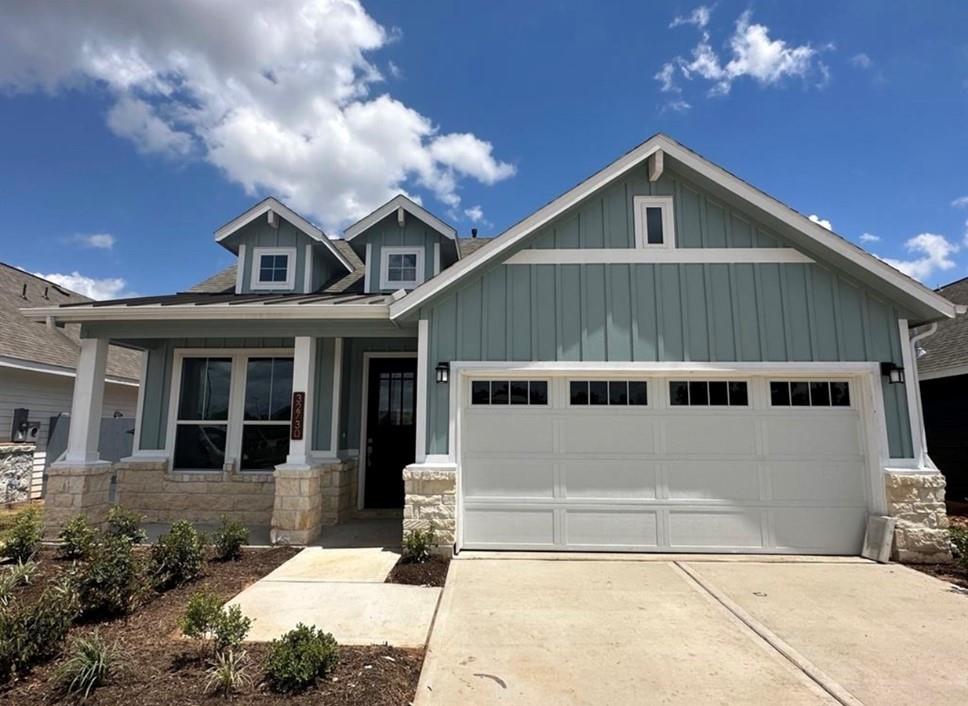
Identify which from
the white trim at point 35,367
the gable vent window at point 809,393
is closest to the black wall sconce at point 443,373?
the gable vent window at point 809,393

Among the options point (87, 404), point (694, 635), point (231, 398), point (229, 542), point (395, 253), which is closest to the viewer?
point (694, 635)

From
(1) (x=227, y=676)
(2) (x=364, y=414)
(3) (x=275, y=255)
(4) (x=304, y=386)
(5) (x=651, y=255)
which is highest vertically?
(3) (x=275, y=255)

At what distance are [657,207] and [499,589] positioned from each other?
5.20m

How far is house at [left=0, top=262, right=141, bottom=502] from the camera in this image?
1085 cm

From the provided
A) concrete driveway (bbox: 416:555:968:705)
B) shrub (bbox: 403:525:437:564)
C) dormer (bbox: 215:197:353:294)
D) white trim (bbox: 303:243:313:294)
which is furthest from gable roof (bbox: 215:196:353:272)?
concrete driveway (bbox: 416:555:968:705)

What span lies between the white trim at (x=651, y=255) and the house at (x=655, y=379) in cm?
3

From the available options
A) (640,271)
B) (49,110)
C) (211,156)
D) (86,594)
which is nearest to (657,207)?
(640,271)

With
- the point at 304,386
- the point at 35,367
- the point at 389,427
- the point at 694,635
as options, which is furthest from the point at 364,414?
the point at 35,367

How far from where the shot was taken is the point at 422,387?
21.2 ft

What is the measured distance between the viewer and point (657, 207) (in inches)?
268

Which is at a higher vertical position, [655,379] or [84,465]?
[655,379]

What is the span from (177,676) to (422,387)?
3.79m

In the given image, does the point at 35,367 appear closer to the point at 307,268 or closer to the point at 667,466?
the point at 307,268

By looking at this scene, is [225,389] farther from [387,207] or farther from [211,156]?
[211,156]
